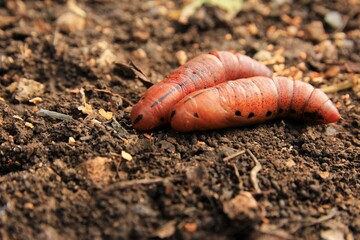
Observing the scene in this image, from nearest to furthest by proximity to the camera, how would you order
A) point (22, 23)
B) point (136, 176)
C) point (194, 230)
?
point (194, 230)
point (136, 176)
point (22, 23)

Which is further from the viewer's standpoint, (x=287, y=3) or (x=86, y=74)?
(x=287, y=3)

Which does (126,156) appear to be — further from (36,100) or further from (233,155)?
(36,100)

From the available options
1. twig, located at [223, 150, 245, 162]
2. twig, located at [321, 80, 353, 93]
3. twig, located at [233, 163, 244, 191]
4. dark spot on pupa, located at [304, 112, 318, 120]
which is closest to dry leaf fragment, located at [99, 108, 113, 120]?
twig, located at [223, 150, 245, 162]

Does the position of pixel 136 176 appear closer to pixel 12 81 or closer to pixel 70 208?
pixel 70 208

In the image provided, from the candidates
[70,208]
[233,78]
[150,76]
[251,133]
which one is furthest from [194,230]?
[150,76]

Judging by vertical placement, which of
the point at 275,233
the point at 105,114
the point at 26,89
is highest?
the point at 275,233

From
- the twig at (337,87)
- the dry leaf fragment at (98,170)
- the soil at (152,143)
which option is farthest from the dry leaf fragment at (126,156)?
the twig at (337,87)

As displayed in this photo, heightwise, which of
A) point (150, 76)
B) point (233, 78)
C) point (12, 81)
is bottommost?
point (12, 81)

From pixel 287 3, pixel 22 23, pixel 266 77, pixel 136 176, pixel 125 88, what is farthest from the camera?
pixel 287 3

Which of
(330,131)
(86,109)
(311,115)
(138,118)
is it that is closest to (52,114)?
(86,109)
